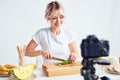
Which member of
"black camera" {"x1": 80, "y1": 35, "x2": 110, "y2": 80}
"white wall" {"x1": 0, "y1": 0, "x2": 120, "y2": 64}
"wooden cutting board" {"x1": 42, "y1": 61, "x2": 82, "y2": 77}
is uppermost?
"white wall" {"x1": 0, "y1": 0, "x2": 120, "y2": 64}

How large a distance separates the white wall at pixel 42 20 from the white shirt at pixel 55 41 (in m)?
0.80

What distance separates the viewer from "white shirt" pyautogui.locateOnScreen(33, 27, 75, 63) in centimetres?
197

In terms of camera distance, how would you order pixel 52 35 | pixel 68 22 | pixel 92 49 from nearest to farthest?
1. pixel 92 49
2. pixel 52 35
3. pixel 68 22

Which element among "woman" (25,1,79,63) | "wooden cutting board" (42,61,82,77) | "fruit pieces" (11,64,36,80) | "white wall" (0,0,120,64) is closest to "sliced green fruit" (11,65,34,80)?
"fruit pieces" (11,64,36,80)

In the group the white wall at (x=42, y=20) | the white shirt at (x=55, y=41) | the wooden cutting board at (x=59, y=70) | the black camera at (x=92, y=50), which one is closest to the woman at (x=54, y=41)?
the white shirt at (x=55, y=41)

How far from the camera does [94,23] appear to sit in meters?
3.08

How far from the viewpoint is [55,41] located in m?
1.98

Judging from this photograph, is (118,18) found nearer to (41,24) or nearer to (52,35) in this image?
(41,24)

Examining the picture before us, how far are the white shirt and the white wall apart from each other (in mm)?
799

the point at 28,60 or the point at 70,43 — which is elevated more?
the point at 70,43

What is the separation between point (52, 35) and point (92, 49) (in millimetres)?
1218

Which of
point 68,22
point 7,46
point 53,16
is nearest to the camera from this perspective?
point 53,16

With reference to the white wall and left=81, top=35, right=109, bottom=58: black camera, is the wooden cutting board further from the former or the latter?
the white wall

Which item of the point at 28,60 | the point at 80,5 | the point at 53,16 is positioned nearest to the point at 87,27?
the point at 80,5
